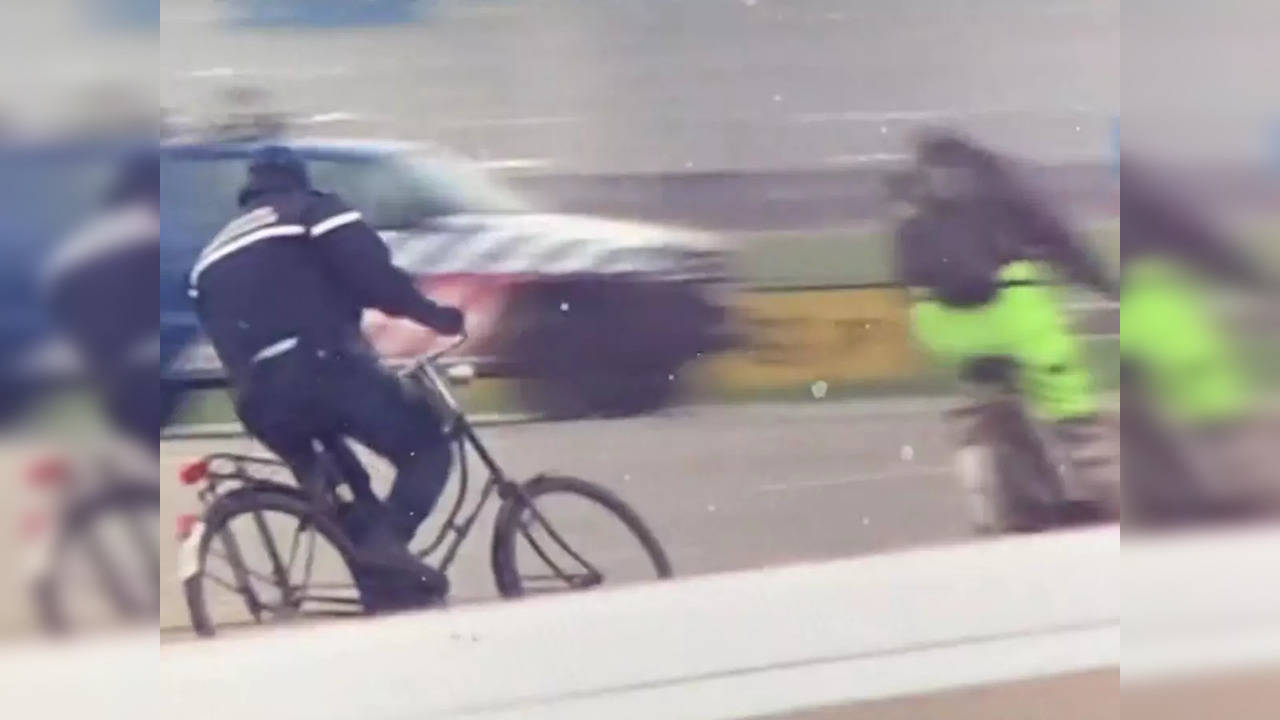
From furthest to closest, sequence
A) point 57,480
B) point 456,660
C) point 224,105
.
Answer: point 456,660 → point 224,105 → point 57,480

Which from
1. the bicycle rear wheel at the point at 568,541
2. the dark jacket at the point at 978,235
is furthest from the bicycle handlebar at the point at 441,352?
the dark jacket at the point at 978,235

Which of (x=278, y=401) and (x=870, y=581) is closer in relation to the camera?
(x=278, y=401)

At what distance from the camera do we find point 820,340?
3.92 metres

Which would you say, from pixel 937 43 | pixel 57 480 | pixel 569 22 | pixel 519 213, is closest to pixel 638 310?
pixel 519 213

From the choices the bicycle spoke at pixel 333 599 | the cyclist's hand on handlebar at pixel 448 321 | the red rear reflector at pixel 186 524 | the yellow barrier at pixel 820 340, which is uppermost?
the cyclist's hand on handlebar at pixel 448 321

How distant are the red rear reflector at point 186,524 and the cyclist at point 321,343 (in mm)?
199

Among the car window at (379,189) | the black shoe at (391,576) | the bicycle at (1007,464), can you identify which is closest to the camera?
the car window at (379,189)

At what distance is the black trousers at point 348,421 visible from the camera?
11.9 ft

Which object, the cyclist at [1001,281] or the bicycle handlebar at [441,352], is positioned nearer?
the bicycle handlebar at [441,352]

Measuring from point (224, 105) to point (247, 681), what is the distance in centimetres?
107

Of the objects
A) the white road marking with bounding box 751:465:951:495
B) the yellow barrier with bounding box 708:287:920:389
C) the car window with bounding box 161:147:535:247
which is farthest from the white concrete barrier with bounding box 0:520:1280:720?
the car window with bounding box 161:147:535:247

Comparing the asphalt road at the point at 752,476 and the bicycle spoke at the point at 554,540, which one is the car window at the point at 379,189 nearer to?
the asphalt road at the point at 752,476

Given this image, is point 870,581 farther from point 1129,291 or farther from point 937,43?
point 937,43

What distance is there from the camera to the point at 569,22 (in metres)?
3.69
